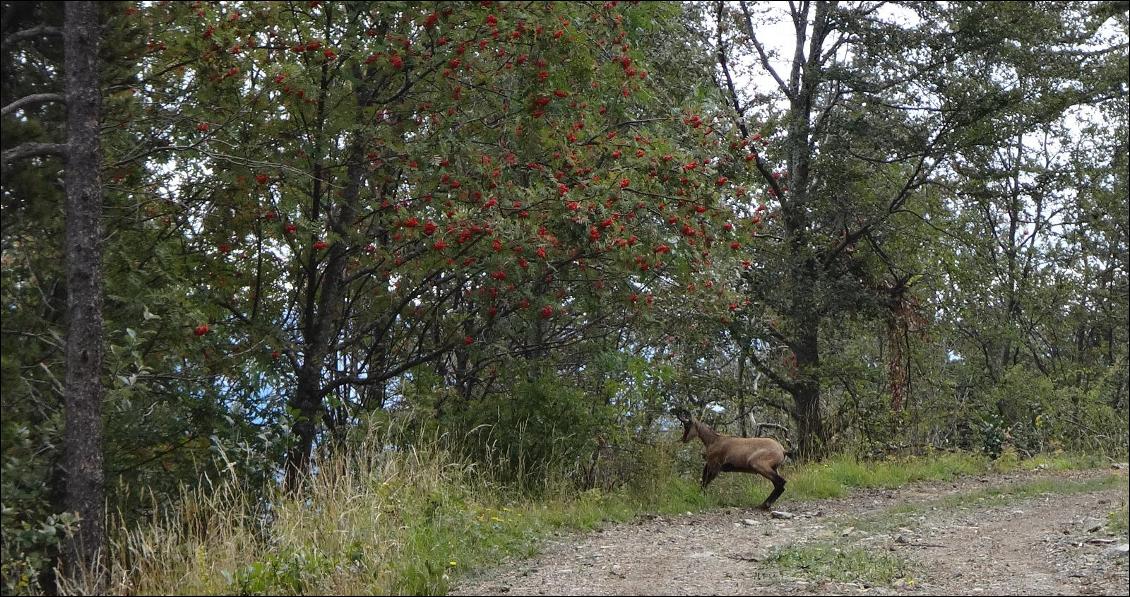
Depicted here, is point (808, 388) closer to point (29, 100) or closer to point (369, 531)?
point (369, 531)

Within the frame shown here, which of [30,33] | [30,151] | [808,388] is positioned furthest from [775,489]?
[30,33]

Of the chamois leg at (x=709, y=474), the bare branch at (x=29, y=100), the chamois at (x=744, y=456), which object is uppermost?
the bare branch at (x=29, y=100)

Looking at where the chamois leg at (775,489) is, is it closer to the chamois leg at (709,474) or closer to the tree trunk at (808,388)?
the chamois leg at (709,474)

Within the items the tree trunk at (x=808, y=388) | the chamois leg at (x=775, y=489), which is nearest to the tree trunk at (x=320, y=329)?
the chamois leg at (x=775, y=489)

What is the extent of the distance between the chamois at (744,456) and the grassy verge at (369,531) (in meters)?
0.48

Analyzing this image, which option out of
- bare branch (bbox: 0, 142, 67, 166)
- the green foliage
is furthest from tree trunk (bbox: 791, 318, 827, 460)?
bare branch (bbox: 0, 142, 67, 166)

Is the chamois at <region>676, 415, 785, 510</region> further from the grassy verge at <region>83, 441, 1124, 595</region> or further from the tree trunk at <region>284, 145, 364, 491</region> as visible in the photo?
the tree trunk at <region>284, 145, 364, 491</region>

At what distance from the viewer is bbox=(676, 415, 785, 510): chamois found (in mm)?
10008

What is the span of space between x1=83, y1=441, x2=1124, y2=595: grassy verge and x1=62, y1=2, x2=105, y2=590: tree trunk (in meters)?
0.30

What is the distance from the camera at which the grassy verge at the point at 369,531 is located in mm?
6105

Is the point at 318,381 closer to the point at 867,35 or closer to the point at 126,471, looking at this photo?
the point at 126,471

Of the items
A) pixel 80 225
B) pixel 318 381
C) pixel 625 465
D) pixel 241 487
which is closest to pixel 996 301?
pixel 625 465

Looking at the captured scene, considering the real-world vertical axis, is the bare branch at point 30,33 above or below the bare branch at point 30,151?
above

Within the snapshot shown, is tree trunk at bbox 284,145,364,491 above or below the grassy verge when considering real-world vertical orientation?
above
